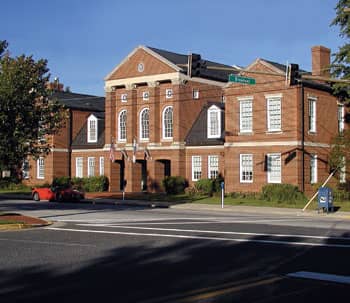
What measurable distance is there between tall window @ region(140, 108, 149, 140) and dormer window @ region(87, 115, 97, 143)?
761cm

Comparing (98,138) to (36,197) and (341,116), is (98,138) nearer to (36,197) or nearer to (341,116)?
(36,197)

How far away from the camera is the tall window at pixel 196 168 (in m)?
46.8

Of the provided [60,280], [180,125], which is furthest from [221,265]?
[180,125]

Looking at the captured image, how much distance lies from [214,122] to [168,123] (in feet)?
13.2

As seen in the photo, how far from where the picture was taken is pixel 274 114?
41.2 meters

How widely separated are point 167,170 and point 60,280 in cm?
3905

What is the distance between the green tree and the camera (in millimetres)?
24602

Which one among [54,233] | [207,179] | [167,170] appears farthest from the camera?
[167,170]

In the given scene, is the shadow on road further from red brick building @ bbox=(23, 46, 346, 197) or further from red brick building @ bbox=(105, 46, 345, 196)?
red brick building @ bbox=(105, 46, 345, 196)

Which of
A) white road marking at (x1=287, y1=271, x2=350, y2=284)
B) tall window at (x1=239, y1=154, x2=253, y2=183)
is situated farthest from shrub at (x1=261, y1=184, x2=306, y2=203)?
white road marking at (x1=287, y1=271, x2=350, y2=284)

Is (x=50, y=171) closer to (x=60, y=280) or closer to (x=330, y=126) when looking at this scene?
(x=330, y=126)

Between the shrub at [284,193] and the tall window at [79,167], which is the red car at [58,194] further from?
the shrub at [284,193]

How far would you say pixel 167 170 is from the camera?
50219 millimetres

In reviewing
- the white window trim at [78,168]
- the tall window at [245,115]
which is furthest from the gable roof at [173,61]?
the white window trim at [78,168]
